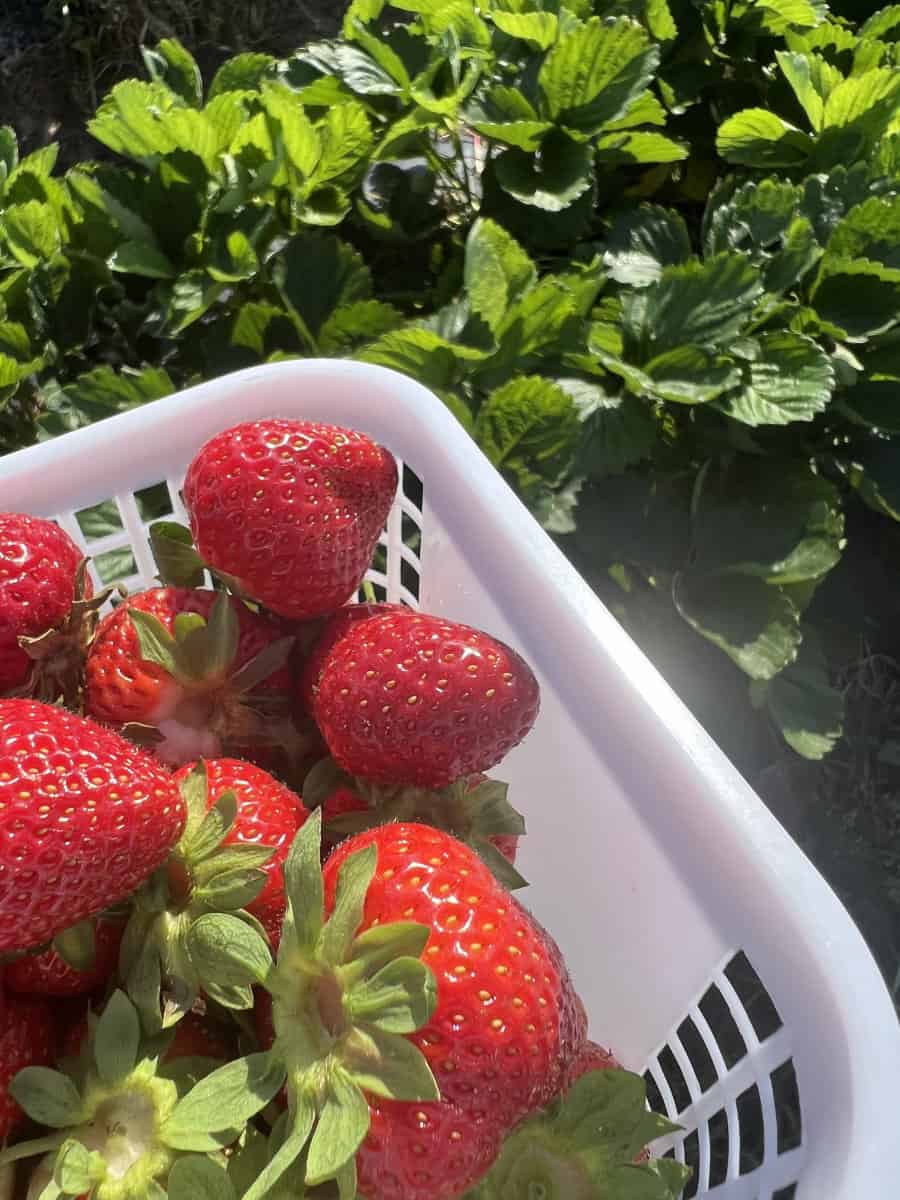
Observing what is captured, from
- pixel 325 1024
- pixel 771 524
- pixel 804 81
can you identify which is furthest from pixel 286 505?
pixel 804 81

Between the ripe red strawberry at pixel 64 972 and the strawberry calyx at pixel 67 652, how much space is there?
151mm

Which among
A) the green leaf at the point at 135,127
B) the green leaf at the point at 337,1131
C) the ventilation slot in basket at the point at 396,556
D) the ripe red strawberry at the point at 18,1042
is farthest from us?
the green leaf at the point at 135,127

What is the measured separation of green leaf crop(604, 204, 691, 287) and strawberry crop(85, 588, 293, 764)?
0.71 metres

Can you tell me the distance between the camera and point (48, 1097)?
54 cm

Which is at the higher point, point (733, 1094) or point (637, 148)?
point (637, 148)

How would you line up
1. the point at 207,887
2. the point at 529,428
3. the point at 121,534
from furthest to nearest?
the point at 529,428 < the point at 121,534 < the point at 207,887

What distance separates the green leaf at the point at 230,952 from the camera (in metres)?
0.52

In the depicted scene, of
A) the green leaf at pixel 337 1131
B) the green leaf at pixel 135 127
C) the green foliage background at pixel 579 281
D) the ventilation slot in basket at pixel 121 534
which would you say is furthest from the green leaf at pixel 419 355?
the green leaf at pixel 337 1131

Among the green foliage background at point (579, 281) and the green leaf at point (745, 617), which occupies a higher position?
the green foliage background at point (579, 281)

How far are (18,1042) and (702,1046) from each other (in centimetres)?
73

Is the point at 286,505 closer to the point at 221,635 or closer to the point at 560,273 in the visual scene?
the point at 221,635

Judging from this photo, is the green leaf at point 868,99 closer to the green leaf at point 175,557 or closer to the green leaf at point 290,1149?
the green leaf at point 175,557

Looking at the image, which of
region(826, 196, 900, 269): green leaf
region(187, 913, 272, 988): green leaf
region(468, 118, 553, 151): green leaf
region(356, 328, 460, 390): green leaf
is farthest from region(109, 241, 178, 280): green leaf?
region(187, 913, 272, 988): green leaf

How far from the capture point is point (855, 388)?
1200 millimetres
